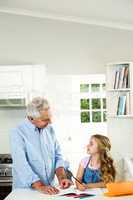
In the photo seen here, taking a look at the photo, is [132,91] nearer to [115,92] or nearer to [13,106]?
[115,92]

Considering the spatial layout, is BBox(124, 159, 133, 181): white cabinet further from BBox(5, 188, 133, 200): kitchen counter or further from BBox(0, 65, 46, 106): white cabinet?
BBox(0, 65, 46, 106): white cabinet

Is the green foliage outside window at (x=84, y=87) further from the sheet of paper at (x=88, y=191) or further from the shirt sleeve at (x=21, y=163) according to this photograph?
the sheet of paper at (x=88, y=191)

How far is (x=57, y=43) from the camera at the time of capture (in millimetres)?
5250

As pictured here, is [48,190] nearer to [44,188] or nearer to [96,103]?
[44,188]

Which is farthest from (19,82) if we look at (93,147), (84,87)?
(93,147)

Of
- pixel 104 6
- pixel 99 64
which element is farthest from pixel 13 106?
pixel 104 6

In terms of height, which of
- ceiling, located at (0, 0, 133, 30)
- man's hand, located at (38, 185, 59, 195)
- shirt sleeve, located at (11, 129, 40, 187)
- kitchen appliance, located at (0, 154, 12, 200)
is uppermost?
ceiling, located at (0, 0, 133, 30)

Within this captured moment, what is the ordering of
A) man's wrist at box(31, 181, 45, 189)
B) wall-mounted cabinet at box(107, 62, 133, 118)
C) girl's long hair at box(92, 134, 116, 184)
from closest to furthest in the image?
1. man's wrist at box(31, 181, 45, 189)
2. girl's long hair at box(92, 134, 116, 184)
3. wall-mounted cabinet at box(107, 62, 133, 118)

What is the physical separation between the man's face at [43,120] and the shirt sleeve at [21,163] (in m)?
0.14

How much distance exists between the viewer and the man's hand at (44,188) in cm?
279

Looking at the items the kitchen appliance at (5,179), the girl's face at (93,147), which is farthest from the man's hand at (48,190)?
the kitchen appliance at (5,179)

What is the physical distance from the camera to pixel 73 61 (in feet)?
17.2

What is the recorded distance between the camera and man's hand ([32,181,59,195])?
9.16 ft

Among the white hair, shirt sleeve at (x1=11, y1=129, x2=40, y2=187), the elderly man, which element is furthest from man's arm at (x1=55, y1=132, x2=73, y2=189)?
the white hair
